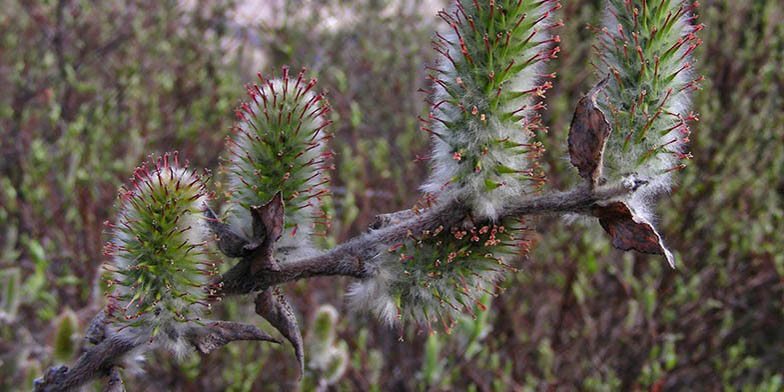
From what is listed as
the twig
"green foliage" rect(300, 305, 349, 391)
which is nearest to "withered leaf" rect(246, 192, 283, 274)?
the twig

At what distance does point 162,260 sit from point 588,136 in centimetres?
94

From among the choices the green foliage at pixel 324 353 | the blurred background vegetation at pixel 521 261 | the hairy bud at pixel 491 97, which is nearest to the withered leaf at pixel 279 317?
the hairy bud at pixel 491 97

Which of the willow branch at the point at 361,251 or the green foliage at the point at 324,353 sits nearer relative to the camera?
the willow branch at the point at 361,251

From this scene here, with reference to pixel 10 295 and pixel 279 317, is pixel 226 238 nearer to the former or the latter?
pixel 279 317

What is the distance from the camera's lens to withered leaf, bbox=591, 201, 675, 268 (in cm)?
137

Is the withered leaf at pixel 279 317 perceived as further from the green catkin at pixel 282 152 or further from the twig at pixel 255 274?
the green catkin at pixel 282 152

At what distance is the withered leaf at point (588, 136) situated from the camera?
4.42 ft

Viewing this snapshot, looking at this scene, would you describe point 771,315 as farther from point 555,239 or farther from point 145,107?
point 145,107

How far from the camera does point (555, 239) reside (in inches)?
180

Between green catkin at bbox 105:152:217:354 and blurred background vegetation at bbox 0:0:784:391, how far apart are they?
189cm

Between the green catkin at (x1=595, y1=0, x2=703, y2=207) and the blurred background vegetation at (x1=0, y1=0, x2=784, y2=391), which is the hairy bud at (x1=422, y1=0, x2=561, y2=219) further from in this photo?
the blurred background vegetation at (x1=0, y1=0, x2=784, y2=391)

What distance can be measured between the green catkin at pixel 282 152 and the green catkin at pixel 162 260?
12 cm

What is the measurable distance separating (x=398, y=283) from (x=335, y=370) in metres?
1.61

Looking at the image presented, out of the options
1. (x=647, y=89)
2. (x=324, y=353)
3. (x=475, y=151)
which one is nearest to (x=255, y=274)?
(x=475, y=151)
